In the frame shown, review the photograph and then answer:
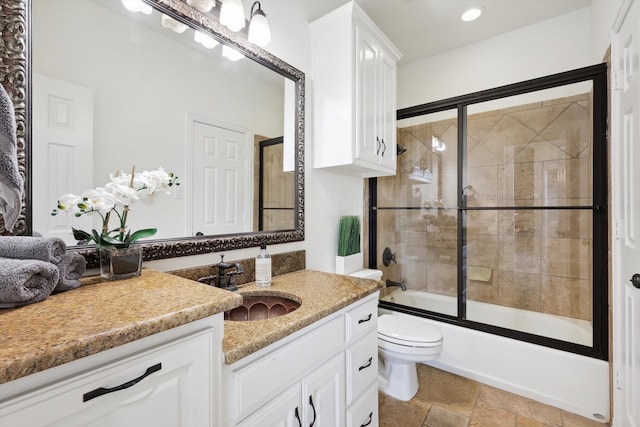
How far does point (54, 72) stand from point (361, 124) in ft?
4.52

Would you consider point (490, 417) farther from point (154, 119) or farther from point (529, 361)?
point (154, 119)

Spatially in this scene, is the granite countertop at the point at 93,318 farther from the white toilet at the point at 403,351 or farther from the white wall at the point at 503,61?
the white wall at the point at 503,61

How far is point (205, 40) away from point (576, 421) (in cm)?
285

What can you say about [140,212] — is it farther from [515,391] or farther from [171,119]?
[515,391]

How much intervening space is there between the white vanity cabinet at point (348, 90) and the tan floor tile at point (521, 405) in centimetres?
166

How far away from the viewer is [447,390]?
199 cm

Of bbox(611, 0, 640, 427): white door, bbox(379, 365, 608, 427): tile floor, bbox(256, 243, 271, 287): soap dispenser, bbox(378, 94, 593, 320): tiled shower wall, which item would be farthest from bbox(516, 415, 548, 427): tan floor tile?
bbox(256, 243, 271, 287): soap dispenser

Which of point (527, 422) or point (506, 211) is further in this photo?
point (506, 211)

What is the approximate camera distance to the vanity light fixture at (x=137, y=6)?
1.09 meters

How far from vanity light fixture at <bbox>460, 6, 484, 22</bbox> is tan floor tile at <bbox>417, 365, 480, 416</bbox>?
8.63 feet

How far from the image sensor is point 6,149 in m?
0.55

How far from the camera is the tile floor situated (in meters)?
1.68

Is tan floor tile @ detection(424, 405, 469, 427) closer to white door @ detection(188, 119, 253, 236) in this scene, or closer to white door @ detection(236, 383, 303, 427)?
white door @ detection(236, 383, 303, 427)

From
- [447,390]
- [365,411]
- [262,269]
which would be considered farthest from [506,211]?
[262,269]
